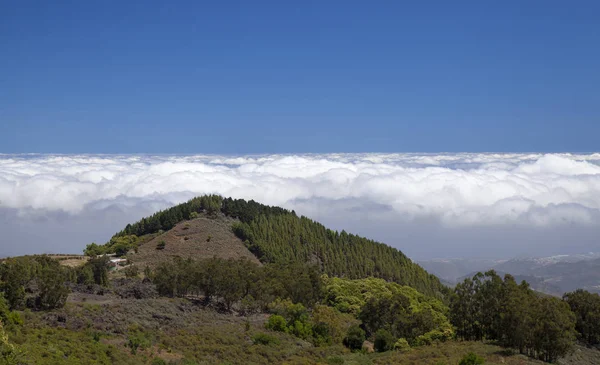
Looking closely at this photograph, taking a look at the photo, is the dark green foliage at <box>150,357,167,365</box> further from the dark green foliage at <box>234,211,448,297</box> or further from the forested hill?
the forested hill

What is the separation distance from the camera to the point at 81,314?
5712 centimetres

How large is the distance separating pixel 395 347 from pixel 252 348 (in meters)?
17.7

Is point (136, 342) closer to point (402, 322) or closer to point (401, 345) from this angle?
point (401, 345)

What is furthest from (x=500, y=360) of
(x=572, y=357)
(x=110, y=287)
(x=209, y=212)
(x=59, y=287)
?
(x=209, y=212)

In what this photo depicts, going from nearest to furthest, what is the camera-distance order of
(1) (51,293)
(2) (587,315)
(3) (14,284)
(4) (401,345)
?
(3) (14,284) < (1) (51,293) < (4) (401,345) < (2) (587,315)

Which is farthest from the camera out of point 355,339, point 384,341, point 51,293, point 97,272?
point 97,272

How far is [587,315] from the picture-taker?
66375 mm

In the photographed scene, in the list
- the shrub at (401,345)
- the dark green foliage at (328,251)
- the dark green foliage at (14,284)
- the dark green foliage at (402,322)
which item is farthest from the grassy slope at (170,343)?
the dark green foliage at (328,251)

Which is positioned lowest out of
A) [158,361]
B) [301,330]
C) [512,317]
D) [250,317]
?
[158,361]

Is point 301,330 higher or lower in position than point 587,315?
lower

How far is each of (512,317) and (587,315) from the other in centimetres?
1645

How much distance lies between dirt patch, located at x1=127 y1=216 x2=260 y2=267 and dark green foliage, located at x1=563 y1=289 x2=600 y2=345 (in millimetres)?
58661

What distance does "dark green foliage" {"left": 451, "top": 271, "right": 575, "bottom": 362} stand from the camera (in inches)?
2106

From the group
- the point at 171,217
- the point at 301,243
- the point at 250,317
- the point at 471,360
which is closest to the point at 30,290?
the point at 250,317
